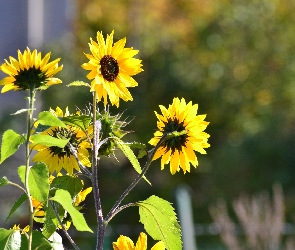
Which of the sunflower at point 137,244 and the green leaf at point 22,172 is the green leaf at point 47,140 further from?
the sunflower at point 137,244

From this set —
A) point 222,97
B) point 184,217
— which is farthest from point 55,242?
point 222,97

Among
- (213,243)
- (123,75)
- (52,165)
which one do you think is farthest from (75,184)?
(213,243)

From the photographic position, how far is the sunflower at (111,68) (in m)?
1.29

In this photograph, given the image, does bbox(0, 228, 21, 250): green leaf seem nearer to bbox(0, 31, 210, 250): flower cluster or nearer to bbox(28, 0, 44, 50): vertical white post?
bbox(0, 31, 210, 250): flower cluster

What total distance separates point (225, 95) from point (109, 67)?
839 centimetres

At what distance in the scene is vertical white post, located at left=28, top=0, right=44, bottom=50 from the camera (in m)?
14.1

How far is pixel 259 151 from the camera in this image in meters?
8.20

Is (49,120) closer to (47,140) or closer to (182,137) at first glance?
(47,140)

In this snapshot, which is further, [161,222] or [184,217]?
[184,217]

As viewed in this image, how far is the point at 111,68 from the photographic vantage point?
4.33ft

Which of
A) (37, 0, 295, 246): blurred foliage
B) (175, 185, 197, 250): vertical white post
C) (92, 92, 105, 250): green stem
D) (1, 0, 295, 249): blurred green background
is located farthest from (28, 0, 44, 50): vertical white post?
(92, 92, 105, 250): green stem

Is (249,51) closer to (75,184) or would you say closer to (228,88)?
(228,88)

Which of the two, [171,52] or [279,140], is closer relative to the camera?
[279,140]

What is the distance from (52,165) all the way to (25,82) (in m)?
0.16
